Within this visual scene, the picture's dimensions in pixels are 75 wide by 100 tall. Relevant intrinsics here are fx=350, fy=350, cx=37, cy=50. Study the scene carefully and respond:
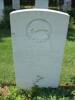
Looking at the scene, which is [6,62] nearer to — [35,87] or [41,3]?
[35,87]

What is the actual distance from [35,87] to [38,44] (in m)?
0.75

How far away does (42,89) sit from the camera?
6.00m

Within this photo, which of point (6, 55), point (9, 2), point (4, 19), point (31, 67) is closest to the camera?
point (31, 67)

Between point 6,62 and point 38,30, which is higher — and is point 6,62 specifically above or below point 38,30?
below

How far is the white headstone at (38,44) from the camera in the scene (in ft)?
18.2

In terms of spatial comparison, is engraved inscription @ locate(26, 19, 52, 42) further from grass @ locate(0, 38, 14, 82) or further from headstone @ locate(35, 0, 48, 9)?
headstone @ locate(35, 0, 48, 9)

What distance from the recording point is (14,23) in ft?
18.3

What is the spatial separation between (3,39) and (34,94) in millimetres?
6403

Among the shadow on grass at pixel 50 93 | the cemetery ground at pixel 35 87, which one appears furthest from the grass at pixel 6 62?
the shadow on grass at pixel 50 93

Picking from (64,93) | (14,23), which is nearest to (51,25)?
(14,23)

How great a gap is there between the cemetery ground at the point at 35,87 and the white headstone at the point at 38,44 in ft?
0.73

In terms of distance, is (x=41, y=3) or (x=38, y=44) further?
(x=41, y=3)

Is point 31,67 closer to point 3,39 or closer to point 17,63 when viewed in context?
point 17,63

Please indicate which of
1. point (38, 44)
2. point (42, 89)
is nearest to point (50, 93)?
point (42, 89)
